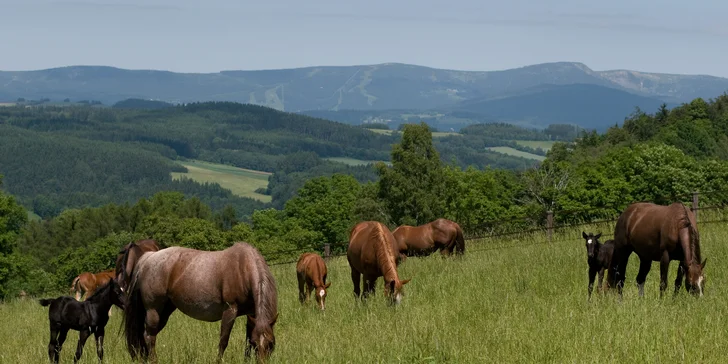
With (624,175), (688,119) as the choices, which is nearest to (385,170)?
(624,175)

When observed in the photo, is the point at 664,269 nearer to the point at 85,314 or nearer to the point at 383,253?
the point at 383,253

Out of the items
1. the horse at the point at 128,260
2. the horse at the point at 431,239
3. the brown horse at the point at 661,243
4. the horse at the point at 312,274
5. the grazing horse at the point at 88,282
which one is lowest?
the grazing horse at the point at 88,282

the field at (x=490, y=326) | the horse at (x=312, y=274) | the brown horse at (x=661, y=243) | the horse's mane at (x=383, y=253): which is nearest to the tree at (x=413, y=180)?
the horse at (x=312, y=274)

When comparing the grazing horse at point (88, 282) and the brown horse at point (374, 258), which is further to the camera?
the grazing horse at point (88, 282)

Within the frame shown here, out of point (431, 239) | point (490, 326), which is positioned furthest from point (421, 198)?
point (490, 326)

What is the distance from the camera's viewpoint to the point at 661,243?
1278 centimetres

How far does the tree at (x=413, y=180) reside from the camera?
7931cm

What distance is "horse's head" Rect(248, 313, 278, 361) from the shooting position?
9064 millimetres

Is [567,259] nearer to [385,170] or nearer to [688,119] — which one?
[385,170]

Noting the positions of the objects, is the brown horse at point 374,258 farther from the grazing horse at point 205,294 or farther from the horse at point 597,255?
the grazing horse at point 205,294

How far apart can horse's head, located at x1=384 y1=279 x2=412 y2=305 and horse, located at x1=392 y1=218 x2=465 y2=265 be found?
1054 centimetres

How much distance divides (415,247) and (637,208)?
11419mm

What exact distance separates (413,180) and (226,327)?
71940 mm

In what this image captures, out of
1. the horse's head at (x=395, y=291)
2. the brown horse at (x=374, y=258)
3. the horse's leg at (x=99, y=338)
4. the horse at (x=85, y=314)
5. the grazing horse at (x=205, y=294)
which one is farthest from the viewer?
the brown horse at (x=374, y=258)
